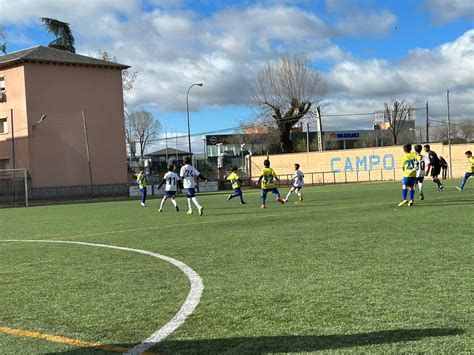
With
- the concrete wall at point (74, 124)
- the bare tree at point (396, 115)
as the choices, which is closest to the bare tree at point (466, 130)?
the bare tree at point (396, 115)

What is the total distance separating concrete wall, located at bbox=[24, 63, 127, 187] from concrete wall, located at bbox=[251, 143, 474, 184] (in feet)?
62.3

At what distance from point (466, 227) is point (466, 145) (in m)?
39.0

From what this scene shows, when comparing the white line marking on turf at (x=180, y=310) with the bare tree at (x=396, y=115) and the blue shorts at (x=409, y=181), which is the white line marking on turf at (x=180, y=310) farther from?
the bare tree at (x=396, y=115)

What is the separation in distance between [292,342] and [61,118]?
43.1 meters

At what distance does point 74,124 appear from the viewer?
1764 inches

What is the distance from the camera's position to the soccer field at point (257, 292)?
4289 mm

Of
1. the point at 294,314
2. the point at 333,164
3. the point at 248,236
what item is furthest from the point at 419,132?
the point at 294,314

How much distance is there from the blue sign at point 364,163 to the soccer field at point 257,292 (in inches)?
1612

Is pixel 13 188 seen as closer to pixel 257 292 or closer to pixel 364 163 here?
pixel 364 163

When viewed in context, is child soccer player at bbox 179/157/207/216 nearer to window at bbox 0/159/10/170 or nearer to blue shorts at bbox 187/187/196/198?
blue shorts at bbox 187/187/196/198

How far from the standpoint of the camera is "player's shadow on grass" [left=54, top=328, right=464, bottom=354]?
405 centimetres

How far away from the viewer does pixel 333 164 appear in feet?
181

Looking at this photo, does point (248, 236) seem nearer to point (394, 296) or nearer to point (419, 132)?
point (394, 296)

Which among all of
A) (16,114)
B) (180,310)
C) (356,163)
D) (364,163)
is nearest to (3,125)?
(16,114)
